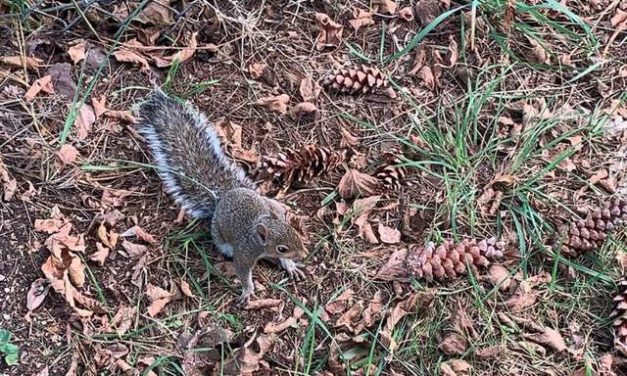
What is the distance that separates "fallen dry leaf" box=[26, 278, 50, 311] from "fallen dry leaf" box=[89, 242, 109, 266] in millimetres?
169

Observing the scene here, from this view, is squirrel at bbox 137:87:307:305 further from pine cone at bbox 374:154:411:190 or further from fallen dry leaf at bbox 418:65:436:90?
fallen dry leaf at bbox 418:65:436:90

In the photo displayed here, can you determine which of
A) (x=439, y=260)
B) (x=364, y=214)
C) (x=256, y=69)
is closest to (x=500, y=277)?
(x=439, y=260)

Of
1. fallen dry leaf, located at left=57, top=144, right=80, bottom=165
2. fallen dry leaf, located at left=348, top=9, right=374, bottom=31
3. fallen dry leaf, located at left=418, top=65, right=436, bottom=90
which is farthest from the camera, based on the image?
fallen dry leaf, located at left=348, top=9, right=374, bottom=31

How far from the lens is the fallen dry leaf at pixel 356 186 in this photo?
282cm

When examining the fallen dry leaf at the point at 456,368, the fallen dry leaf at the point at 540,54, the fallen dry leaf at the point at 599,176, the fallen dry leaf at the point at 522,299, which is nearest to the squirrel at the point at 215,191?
the fallen dry leaf at the point at 456,368

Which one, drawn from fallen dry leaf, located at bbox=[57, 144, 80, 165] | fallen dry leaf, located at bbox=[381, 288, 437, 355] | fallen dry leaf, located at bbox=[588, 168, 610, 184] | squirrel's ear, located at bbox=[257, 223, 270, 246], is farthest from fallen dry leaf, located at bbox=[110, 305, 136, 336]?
fallen dry leaf, located at bbox=[588, 168, 610, 184]

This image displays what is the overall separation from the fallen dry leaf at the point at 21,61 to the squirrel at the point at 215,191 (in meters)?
0.49

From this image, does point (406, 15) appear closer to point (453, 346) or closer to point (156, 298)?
point (453, 346)

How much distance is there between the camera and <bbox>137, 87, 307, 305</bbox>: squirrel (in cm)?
254

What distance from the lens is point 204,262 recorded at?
8.73 ft

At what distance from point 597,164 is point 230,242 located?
1.40m

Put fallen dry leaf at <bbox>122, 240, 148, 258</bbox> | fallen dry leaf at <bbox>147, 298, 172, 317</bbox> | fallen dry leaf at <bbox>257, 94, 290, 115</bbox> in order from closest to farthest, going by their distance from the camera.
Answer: fallen dry leaf at <bbox>147, 298, 172, 317</bbox> → fallen dry leaf at <bbox>122, 240, 148, 258</bbox> → fallen dry leaf at <bbox>257, 94, 290, 115</bbox>

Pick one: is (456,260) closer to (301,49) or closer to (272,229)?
(272,229)

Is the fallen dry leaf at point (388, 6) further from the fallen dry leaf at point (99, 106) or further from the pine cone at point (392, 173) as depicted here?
the fallen dry leaf at point (99, 106)
